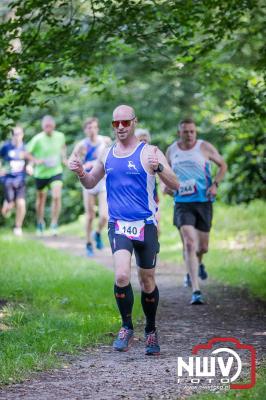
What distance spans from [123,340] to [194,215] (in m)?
3.78

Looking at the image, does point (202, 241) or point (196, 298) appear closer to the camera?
point (196, 298)

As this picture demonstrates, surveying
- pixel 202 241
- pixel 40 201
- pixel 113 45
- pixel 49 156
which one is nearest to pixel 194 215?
pixel 202 241

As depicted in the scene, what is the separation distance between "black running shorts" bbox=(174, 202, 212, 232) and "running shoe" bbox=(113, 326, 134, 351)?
339cm

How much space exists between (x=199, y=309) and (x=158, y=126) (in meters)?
15.1

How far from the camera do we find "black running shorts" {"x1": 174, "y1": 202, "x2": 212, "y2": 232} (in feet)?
36.8

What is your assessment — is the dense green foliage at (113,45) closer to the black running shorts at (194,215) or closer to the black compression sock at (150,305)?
the black running shorts at (194,215)

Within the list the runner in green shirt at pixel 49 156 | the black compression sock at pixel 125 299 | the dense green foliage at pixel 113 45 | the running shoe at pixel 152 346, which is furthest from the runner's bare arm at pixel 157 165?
the runner in green shirt at pixel 49 156

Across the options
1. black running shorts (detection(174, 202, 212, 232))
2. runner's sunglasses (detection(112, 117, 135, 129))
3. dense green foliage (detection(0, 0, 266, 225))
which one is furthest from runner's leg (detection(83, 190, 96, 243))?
runner's sunglasses (detection(112, 117, 135, 129))

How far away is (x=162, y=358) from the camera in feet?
24.9

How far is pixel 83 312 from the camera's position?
384 inches

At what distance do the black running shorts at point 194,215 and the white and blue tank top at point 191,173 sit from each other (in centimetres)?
8

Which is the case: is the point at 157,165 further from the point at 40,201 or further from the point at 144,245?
the point at 40,201

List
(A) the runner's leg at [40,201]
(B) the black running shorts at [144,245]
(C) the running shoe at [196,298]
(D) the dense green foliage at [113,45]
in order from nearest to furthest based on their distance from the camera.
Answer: (B) the black running shorts at [144,245], (D) the dense green foliage at [113,45], (C) the running shoe at [196,298], (A) the runner's leg at [40,201]

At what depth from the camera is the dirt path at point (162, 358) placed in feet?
20.9
